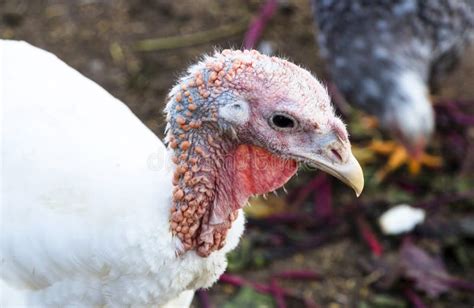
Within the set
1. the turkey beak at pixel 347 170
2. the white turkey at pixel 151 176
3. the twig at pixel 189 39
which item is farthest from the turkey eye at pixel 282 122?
the twig at pixel 189 39

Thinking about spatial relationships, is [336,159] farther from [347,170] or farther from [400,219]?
[400,219]

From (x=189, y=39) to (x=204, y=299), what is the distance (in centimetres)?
148

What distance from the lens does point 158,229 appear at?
173 centimetres

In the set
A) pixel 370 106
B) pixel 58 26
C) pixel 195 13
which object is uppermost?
pixel 195 13

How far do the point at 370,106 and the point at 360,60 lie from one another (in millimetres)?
201

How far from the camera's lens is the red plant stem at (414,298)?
9.28 feet

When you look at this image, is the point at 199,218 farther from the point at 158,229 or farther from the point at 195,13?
the point at 195,13

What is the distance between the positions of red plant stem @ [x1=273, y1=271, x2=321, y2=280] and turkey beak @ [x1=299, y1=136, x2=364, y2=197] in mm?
1328

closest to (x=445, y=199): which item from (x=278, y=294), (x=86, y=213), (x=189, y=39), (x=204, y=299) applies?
(x=278, y=294)

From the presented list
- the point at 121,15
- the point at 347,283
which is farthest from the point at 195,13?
the point at 347,283

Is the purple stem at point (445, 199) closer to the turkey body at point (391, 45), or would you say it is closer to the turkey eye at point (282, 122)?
the turkey body at point (391, 45)

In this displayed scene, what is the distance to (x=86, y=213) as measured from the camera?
177 cm

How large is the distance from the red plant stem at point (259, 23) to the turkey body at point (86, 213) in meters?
1.86

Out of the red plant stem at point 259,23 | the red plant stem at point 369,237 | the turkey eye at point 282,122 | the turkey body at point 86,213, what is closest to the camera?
the turkey eye at point 282,122
